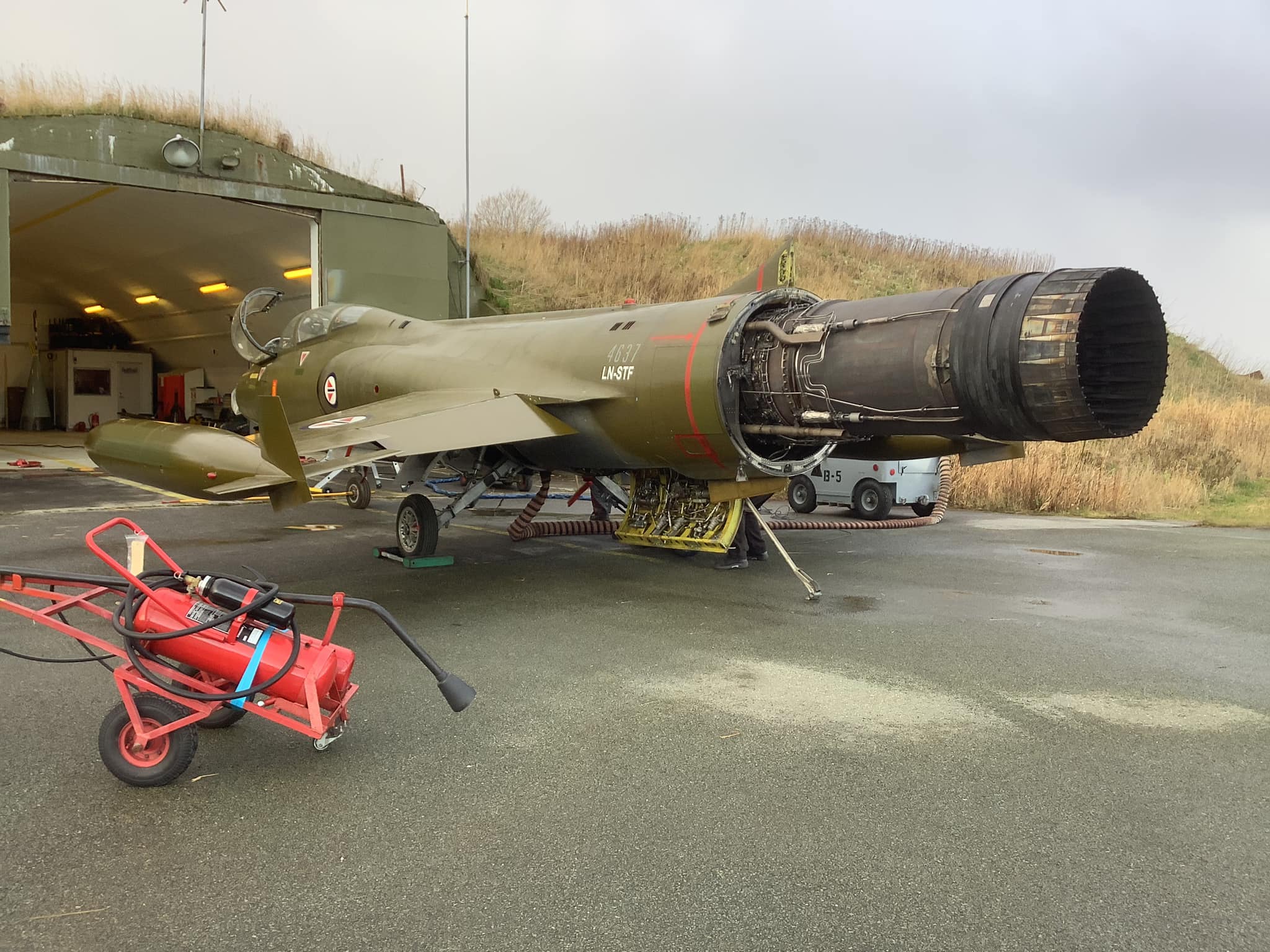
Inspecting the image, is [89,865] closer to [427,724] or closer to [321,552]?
[427,724]

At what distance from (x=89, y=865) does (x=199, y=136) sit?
1551 cm

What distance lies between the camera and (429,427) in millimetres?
6859

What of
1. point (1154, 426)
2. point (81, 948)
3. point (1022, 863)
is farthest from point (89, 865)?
point (1154, 426)

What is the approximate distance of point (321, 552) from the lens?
30.3ft

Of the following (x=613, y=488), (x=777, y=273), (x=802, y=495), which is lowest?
(x=802, y=495)

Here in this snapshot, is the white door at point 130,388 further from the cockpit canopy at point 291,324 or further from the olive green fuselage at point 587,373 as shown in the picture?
the olive green fuselage at point 587,373

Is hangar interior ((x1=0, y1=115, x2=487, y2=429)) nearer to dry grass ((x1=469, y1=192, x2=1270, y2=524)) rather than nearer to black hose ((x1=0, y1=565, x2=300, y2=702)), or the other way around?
dry grass ((x1=469, y1=192, x2=1270, y2=524))

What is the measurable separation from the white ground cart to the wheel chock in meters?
6.54

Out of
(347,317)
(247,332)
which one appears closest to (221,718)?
(347,317)

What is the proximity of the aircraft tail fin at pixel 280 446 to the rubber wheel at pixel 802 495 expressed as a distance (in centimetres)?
970

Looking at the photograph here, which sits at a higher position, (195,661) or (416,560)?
(195,661)

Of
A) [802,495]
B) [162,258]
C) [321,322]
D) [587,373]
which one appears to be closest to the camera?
[587,373]

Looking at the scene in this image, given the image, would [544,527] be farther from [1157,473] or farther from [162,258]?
[162,258]

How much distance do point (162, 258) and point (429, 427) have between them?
18.7m
